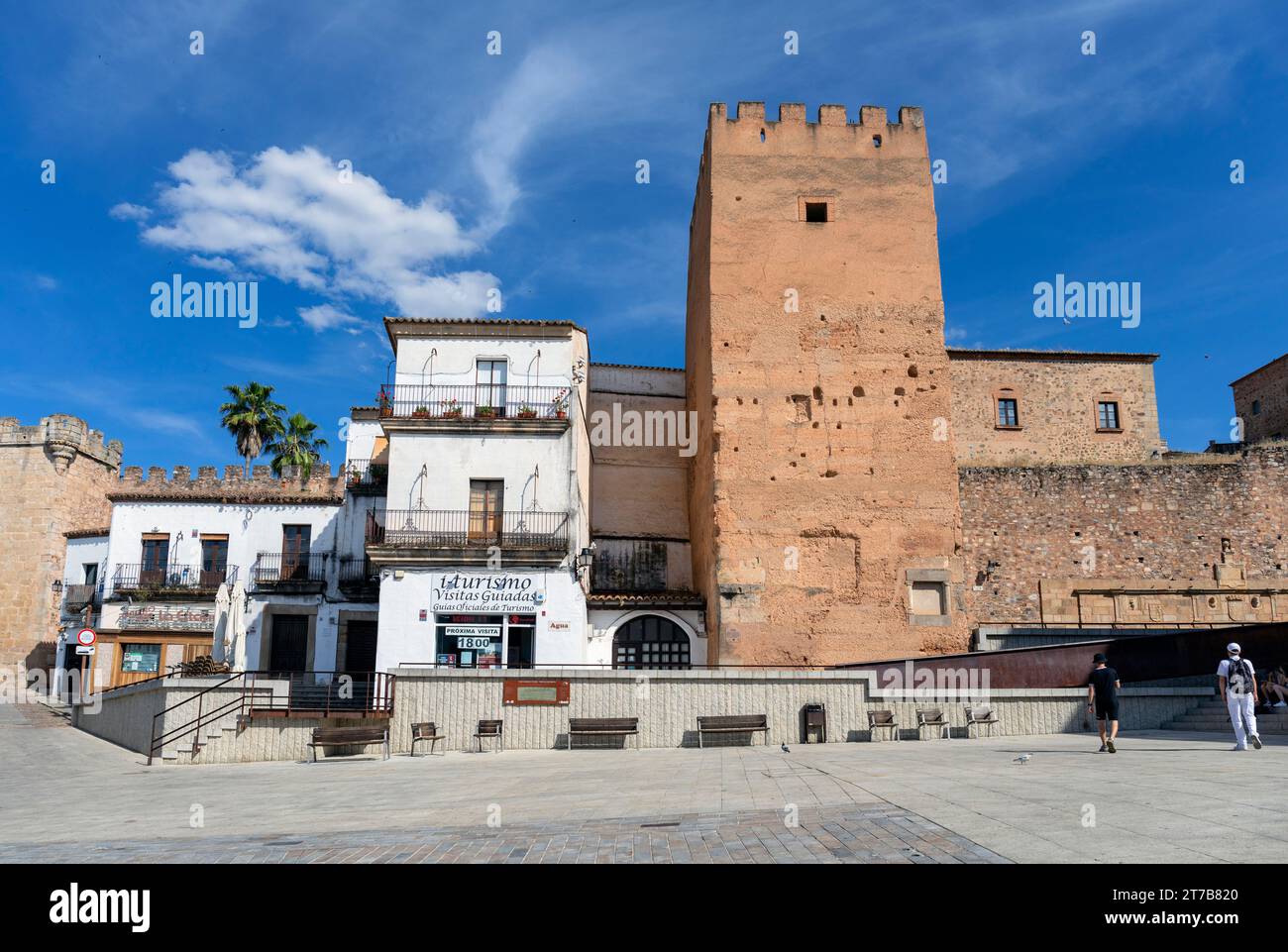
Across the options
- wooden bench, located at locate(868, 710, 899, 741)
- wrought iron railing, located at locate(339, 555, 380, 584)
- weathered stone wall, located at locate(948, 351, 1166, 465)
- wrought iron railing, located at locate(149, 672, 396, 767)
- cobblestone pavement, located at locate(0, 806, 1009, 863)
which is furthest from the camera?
weathered stone wall, located at locate(948, 351, 1166, 465)

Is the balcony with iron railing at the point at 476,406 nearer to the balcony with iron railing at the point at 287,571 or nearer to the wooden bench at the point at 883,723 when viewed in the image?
the balcony with iron railing at the point at 287,571

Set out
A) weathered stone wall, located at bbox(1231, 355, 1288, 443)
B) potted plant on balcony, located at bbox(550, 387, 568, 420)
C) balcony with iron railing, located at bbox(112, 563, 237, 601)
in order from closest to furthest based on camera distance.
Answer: potted plant on balcony, located at bbox(550, 387, 568, 420), balcony with iron railing, located at bbox(112, 563, 237, 601), weathered stone wall, located at bbox(1231, 355, 1288, 443)

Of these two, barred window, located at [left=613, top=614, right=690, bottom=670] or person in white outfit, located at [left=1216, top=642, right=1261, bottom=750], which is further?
barred window, located at [left=613, top=614, right=690, bottom=670]

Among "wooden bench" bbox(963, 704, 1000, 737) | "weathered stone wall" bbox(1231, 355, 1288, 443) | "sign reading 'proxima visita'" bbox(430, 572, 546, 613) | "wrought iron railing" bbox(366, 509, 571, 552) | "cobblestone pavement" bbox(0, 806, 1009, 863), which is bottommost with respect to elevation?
"wooden bench" bbox(963, 704, 1000, 737)

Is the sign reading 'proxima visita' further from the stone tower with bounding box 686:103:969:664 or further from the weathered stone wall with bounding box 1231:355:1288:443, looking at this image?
the weathered stone wall with bounding box 1231:355:1288:443

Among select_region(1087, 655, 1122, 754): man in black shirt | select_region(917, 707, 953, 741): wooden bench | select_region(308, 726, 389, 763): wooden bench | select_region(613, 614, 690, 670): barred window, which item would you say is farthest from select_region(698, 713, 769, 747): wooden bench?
select_region(613, 614, 690, 670): barred window

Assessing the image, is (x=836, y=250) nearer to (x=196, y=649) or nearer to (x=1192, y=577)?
(x=1192, y=577)

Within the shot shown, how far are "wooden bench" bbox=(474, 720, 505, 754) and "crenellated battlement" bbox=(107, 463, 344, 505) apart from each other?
14231 millimetres

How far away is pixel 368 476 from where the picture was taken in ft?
101

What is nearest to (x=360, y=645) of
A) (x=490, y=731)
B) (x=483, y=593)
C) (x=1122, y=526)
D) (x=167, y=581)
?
(x=167, y=581)

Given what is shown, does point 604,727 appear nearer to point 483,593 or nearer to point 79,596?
point 483,593

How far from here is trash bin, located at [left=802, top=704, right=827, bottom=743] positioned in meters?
17.9
